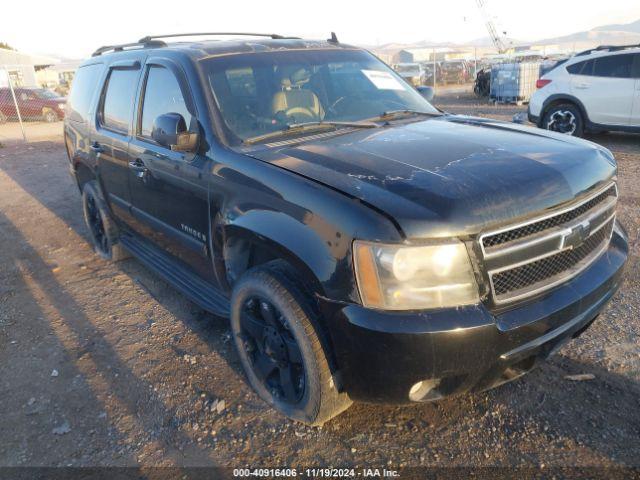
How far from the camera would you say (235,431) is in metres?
2.63

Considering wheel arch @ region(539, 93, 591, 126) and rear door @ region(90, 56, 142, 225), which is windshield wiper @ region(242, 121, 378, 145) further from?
wheel arch @ region(539, 93, 591, 126)

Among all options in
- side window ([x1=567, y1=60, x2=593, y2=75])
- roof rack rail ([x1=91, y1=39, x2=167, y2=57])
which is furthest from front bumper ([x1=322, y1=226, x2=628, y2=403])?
side window ([x1=567, y1=60, x2=593, y2=75])

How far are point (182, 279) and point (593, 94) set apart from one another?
29.8ft

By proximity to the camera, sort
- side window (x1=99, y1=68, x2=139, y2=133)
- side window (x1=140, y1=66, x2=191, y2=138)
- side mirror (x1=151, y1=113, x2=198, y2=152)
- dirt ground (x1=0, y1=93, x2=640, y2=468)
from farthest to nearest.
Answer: side window (x1=99, y1=68, x2=139, y2=133) → side window (x1=140, y1=66, x2=191, y2=138) → side mirror (x1=151, y1=113, x2=198, y2=152) → dirt ground (x1=0, y1=93, x2=640, y2=468)

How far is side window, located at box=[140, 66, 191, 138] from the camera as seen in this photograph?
319 cm

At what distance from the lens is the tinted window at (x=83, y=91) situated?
182 inches

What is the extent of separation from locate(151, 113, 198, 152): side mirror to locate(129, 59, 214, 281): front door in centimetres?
8

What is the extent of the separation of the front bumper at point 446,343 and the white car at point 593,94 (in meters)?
8.46

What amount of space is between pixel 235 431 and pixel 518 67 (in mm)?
19274

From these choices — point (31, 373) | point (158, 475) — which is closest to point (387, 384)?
point (158, 475)

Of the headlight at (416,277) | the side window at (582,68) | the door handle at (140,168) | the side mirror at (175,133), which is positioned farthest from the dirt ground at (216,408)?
the side window at (582,68)

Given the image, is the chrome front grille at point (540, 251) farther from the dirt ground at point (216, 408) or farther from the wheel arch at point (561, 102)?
the wheel arch at point (561, 102)

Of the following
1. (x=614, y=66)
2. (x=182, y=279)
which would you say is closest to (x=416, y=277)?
(x=182, y=279)

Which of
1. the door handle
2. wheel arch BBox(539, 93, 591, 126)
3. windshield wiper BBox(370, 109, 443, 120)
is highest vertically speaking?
windshield wiper BBox(370, 109, 443, 120)
